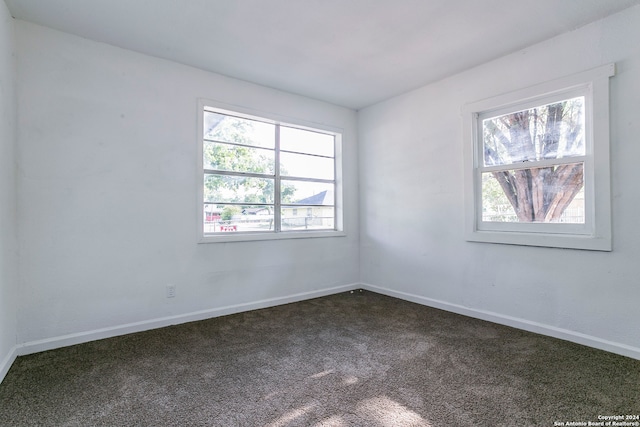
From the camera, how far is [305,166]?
14.5ft

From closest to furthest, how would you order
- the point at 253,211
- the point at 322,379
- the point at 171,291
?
the point at 322,379
the point at 171,291
the point at 253,211

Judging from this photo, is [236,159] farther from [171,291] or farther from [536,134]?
[536,134]

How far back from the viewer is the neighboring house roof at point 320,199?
14.4 ft

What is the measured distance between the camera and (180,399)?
1.91 meters

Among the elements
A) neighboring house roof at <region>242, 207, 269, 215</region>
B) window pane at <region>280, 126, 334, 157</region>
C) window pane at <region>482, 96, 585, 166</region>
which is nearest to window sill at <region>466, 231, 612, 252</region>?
window pane at <region>482, 96, 585, 166</region>

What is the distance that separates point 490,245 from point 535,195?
2.07 ft

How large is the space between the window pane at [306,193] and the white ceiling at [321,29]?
140 cm

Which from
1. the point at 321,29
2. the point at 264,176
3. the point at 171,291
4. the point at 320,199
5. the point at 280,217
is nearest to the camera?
the point at 321,29

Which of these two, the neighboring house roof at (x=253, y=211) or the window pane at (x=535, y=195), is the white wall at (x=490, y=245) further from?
the neighboring house roof at (x=253, y=211)

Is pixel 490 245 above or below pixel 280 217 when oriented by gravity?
below

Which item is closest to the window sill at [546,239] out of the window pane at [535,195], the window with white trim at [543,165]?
the window with white trim at [543,165]

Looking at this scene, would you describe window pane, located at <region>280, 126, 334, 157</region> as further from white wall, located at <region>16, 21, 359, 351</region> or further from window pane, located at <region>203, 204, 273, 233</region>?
window pane, located at <region>203, 204, 273, 233</region>

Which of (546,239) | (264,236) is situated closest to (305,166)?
(264,236)

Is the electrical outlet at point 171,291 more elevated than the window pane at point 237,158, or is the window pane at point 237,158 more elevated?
the window pane at point 237,158
